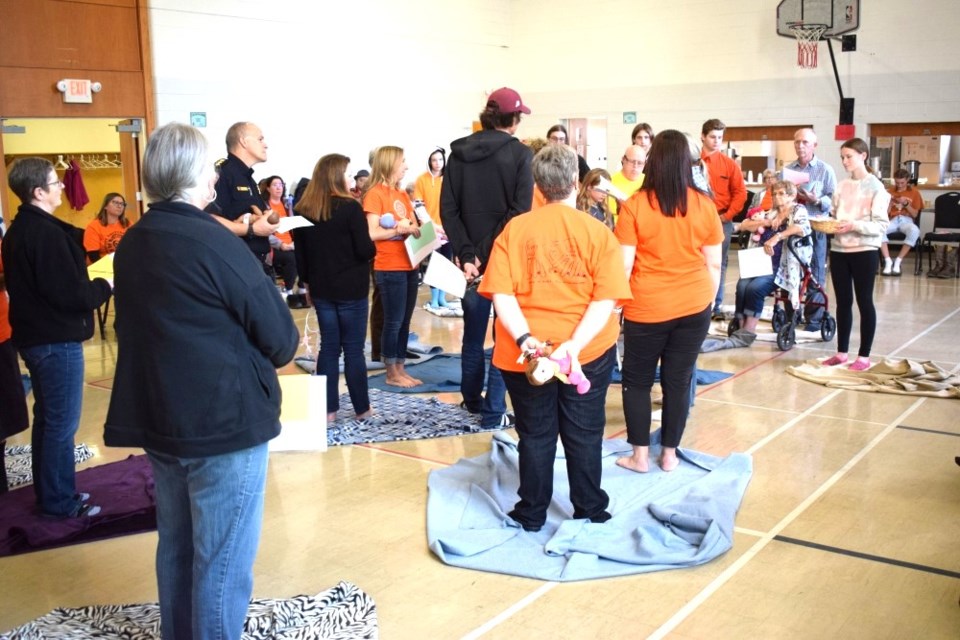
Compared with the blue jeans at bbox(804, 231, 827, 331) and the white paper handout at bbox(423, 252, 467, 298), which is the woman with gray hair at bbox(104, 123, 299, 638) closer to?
the white paper handout at bbox(423, 252, 467, 298)

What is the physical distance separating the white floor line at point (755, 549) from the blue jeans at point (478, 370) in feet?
5.60

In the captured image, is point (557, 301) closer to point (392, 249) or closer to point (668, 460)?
point (668, 460)

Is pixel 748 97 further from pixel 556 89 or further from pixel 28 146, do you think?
pixel 28 146

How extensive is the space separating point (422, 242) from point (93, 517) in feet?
8.77

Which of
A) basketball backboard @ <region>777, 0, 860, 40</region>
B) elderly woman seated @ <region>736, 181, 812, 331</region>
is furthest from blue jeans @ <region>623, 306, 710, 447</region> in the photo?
basketball backboard @ <region>777, 0, 860, 40</region>

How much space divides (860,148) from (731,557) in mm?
3552

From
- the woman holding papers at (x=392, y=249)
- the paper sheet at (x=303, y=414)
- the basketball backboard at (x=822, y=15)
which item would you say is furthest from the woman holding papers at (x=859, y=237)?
the basketball backboard at (x=822, y=15)

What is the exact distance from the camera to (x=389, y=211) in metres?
6.02

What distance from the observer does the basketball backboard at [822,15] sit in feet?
43.2

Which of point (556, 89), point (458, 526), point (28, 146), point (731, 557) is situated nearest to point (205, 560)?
point (458, 526)

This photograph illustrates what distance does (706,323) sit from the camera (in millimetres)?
4289

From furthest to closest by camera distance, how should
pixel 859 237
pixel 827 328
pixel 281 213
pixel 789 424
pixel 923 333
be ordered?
1. pixel 281 213
2. pixel 923 333
3. pixel 827 328
4. pixel 859 237
5. pixel 789 424

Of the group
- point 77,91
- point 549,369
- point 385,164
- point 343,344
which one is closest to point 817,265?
point 385,164

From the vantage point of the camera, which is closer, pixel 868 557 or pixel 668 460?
pixel 868 557
